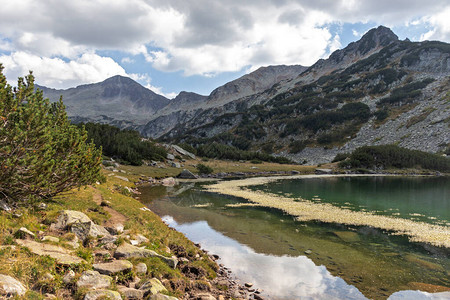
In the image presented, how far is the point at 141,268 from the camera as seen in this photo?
9.87 metres

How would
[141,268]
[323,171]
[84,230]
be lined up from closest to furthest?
[141,268], [84,230], [323,171]

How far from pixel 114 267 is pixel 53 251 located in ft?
6.97

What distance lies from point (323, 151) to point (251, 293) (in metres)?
147

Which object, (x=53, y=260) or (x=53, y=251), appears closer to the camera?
(x=53, y=260)

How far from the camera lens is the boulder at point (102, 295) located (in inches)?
274

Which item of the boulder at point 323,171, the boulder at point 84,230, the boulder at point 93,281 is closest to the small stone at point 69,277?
the boulder at point 93,281

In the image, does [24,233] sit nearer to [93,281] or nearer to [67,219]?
[67,219]

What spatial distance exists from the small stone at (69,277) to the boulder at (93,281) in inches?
10.1

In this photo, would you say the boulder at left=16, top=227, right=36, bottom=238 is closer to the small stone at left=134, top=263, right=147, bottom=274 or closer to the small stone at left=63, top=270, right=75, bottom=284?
the small stone at left=63, top=270, right=75, bottom=284

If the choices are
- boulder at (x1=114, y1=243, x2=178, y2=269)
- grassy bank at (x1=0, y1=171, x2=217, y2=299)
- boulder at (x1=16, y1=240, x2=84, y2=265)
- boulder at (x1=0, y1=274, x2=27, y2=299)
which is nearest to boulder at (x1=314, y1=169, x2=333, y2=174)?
grassy bank at (x1=0, y1=171, x2=217, y2=299)

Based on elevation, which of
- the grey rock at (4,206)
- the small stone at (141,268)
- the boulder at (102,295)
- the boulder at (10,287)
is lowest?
the small stone at (141,268)

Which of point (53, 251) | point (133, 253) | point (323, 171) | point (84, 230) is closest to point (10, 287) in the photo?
point (53, 251)

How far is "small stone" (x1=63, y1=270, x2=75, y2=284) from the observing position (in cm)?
748

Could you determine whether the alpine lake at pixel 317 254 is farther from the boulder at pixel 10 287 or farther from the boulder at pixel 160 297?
the boulder at pixel 10 287
